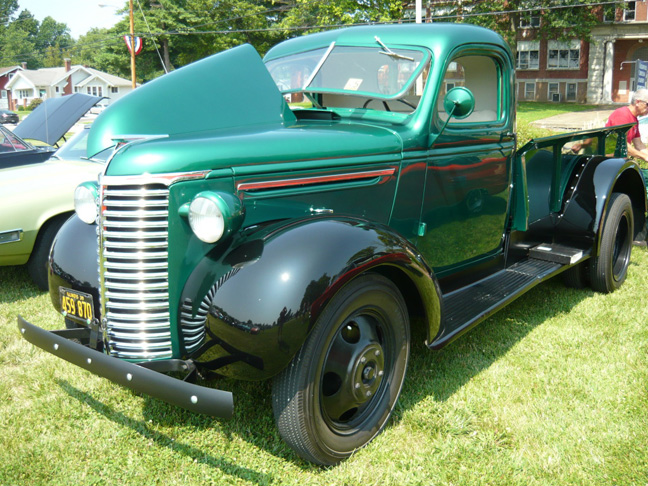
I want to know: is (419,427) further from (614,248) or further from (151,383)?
(614,248)

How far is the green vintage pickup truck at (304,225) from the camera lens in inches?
95.1

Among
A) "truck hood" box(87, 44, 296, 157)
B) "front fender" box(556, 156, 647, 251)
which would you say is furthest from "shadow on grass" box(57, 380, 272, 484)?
Result: "front fender" box(556, 156, 647, 251)

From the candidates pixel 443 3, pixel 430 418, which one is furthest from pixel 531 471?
pixel 443 3

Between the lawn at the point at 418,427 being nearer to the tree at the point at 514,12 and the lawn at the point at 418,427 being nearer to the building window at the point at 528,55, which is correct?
the tree at the point at 514,12

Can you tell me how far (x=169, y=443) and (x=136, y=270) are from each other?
98cm

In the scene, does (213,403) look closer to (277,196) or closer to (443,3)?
(277,196)

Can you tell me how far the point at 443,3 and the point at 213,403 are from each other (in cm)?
3350

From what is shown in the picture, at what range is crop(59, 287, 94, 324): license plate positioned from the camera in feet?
9.16

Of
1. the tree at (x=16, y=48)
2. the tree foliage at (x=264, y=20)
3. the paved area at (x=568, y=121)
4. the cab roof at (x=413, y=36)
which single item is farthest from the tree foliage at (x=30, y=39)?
the cab roof at (x=413, y=36)

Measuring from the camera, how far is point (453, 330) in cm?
316

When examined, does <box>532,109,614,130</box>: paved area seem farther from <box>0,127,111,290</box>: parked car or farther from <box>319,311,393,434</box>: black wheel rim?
<box>319,311,393,434</box>: black wheel rim

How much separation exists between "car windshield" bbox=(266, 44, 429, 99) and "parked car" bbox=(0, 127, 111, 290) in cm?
246

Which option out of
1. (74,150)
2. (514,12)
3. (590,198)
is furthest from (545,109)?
(74,150)

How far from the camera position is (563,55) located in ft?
126
